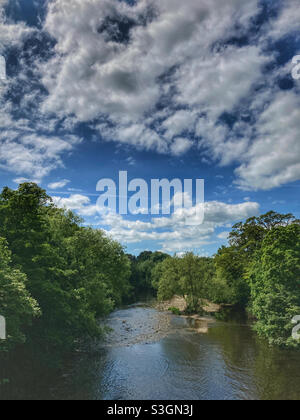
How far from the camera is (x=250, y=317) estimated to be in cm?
4706

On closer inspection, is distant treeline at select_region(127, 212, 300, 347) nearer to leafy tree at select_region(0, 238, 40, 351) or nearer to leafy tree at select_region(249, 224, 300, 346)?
leafy tree at select_region(249, 224, 300, 346)

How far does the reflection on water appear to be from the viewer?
18.0 m

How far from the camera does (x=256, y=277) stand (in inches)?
1280

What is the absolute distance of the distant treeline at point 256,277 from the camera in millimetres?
25625

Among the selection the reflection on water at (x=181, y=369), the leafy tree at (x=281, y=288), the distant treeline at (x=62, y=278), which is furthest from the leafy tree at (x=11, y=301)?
the leafy tree at (x=281, y=288)

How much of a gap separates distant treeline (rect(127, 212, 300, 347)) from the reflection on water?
2982 millimetres

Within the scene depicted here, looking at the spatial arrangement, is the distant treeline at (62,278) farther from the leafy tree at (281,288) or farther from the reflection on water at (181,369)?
the reflection on water at (181,369)

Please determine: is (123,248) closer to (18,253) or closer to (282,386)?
(18,253)

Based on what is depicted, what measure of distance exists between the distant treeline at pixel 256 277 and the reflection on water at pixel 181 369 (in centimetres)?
298

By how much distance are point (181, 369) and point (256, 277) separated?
15472mm

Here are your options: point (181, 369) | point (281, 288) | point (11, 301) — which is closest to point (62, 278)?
point (11, 301)

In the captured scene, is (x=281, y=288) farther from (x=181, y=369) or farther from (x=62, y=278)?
(x=62, y=278)
